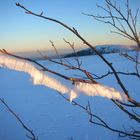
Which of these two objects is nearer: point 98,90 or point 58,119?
point 98,90

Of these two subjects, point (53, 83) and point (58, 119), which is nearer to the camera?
point (53, 83)

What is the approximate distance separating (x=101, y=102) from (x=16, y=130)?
11.7ft

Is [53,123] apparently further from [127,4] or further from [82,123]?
[127,4]

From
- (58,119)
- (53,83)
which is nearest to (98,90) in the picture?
(53,83)

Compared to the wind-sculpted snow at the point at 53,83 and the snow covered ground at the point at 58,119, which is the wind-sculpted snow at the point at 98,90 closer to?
the wind-sculpted snow at the point at 53,83

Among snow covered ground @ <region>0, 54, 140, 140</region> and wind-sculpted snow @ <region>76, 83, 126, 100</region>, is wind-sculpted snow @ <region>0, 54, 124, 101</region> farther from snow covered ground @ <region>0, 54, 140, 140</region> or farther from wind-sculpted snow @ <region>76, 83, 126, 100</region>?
snow covered ground @ <region>0, 54, 140, 140</region>

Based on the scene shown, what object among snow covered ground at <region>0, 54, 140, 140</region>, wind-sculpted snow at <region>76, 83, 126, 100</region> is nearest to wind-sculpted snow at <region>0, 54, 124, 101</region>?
wind-sculpted snow at <region>76, 83, 126, 100</region>

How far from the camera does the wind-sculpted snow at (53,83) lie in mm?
1037

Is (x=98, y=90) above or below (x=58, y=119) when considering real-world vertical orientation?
above

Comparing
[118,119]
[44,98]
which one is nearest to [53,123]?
[118,119]

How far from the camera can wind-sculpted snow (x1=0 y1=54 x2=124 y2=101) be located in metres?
1.04

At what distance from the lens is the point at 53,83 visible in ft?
3.52

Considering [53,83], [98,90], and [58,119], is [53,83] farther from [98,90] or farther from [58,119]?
[58,119]

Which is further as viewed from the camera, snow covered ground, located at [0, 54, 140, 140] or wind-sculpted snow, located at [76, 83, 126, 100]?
snow covered ground, located at [0, 54, 140, 140]
